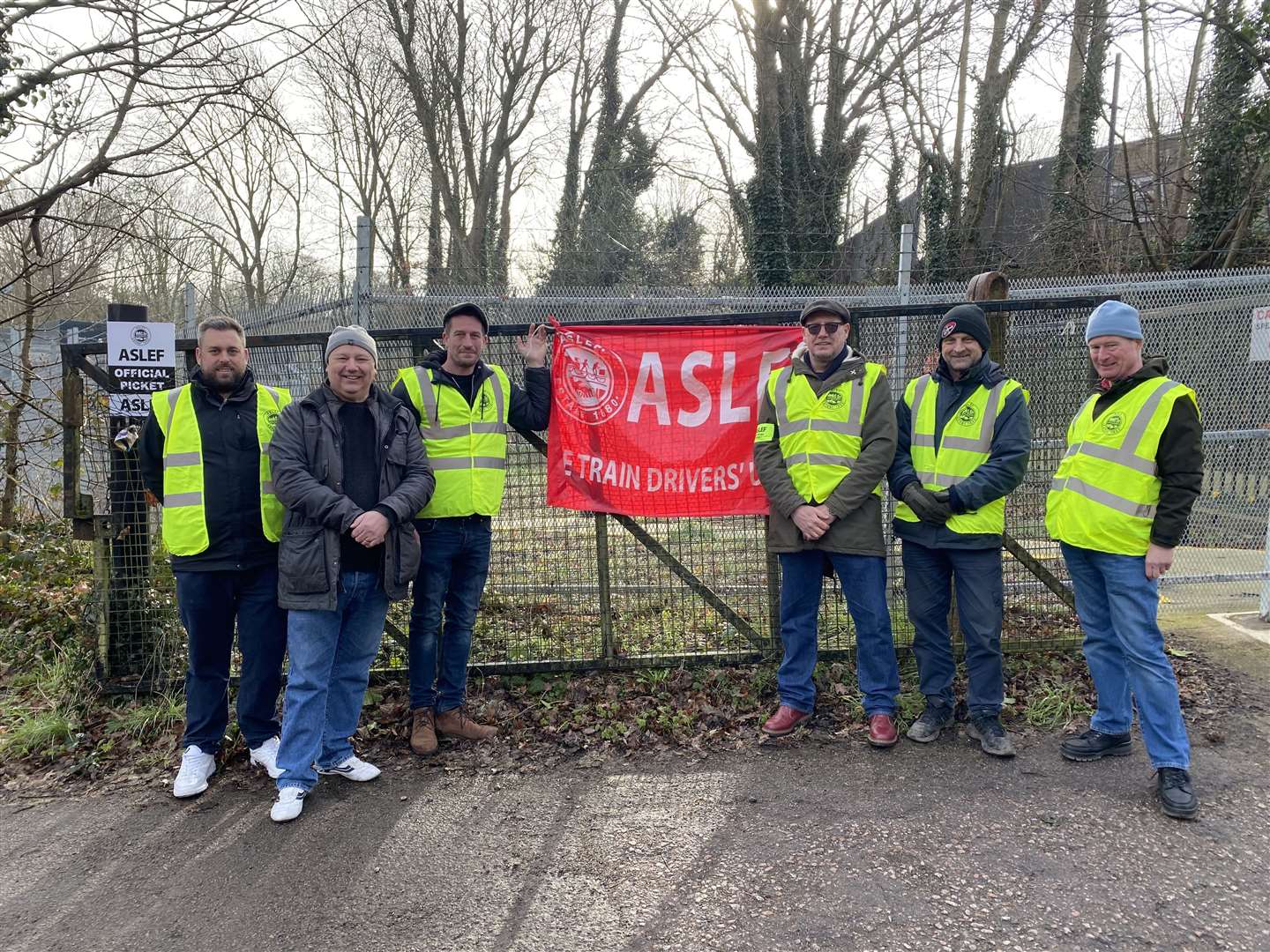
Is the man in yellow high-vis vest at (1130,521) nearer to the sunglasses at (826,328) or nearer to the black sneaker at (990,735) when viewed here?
the black sneaker at (990,735)

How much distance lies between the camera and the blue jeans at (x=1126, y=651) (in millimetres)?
3379

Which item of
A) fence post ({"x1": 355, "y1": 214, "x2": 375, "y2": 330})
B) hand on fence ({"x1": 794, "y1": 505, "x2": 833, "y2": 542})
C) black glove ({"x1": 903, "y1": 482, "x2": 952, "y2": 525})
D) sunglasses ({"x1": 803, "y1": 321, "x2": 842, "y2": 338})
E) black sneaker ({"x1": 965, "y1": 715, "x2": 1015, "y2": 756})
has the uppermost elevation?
fence post ({"x1": 355, "y1": 214, "x2": 375, "y2": 330})

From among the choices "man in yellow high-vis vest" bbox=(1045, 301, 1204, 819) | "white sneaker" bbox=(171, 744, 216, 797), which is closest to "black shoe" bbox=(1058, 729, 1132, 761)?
"man in yellow high-vis vest" bbox=(1045, 301, 1204, 819)

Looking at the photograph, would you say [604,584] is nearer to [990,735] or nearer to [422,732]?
[422,732]

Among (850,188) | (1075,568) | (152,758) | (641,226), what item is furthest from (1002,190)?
(152,758)

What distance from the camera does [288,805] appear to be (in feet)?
11.1

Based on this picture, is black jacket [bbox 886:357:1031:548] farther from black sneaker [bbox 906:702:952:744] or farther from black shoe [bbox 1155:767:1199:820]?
black shoe [bbox 1155:767:1199:820]

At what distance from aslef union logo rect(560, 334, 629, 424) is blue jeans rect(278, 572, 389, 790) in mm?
1560

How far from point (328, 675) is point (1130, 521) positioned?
3.83m

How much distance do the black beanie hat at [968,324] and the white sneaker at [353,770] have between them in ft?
12.0

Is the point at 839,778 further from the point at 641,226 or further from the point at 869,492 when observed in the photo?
the point at 641,226

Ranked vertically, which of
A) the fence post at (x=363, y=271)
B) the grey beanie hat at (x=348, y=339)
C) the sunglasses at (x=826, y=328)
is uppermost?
the fence post at (x=363, y=271)

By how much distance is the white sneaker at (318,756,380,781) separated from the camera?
3.70m

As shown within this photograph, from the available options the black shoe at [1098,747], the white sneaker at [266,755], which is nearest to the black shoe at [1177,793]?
the black shoe at [1098,747]
